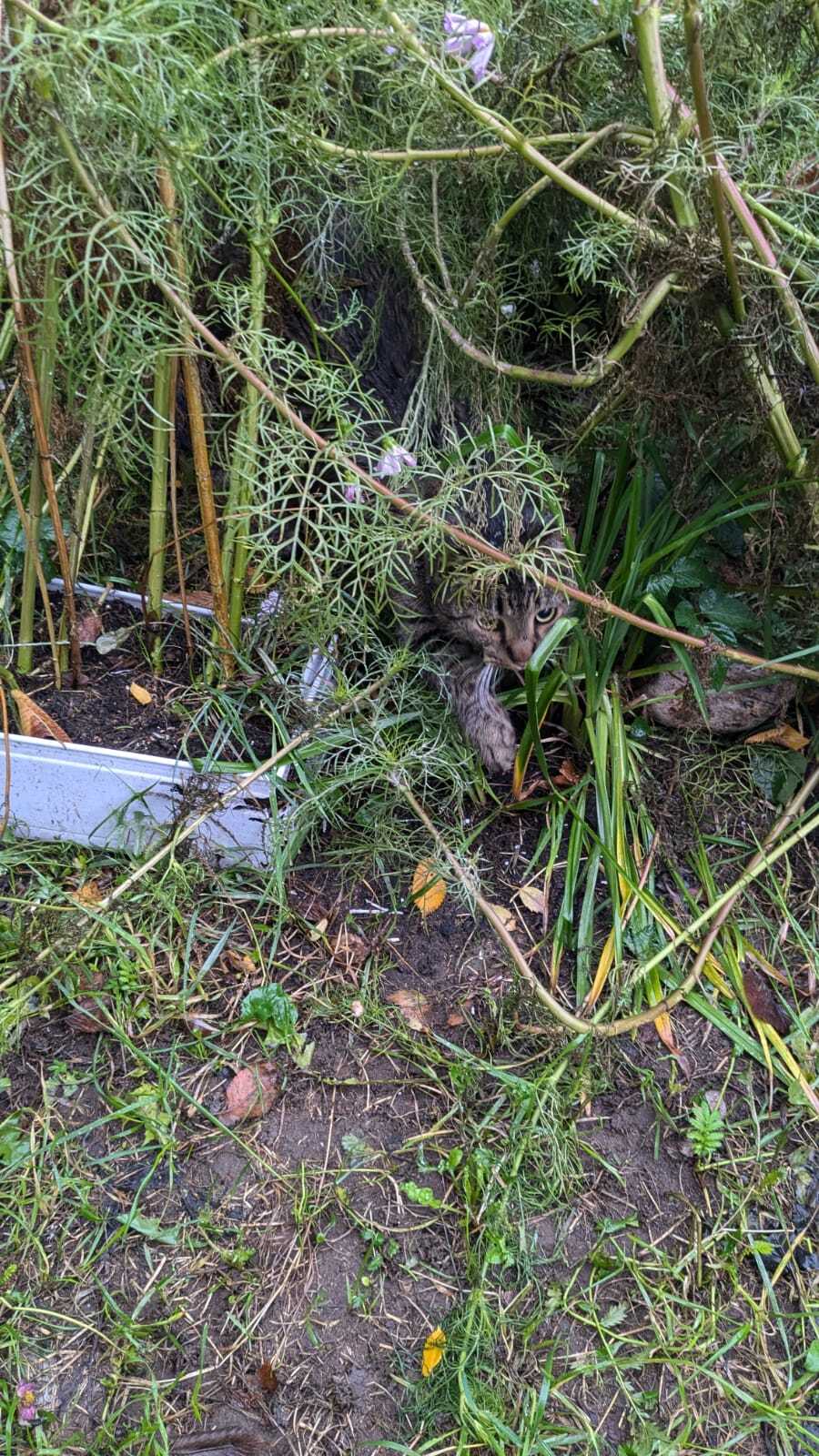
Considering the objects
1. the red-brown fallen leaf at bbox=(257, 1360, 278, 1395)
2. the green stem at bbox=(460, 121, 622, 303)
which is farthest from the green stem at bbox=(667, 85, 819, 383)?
the red-brown fallen leaf at bbox=(257, 1360, 278, 1395)

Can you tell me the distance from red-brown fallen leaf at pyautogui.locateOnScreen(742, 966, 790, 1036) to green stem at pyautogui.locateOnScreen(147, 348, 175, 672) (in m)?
1.40

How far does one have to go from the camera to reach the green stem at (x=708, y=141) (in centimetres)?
→ 133

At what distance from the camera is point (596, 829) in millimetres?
2117

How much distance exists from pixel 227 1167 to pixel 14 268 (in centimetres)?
152

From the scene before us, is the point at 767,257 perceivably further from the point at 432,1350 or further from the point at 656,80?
the point at 432,1350

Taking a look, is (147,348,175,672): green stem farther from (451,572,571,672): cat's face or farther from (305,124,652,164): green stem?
(451,572,571,672): cat's face

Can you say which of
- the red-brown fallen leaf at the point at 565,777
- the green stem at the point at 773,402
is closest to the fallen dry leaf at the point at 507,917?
the red-brown fallen leaf at the point at 565,777

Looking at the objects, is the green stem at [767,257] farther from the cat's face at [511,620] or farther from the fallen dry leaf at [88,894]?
the fallen dry leaf at [88,894]

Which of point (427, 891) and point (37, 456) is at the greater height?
point (37, 456)

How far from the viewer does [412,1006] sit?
1.90 m

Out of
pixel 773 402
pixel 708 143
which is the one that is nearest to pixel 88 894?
pixel 773 402

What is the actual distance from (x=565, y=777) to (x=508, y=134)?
1218mm

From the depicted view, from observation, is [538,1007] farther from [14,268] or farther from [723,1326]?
[14,268]

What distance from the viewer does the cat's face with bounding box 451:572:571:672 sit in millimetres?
1888
